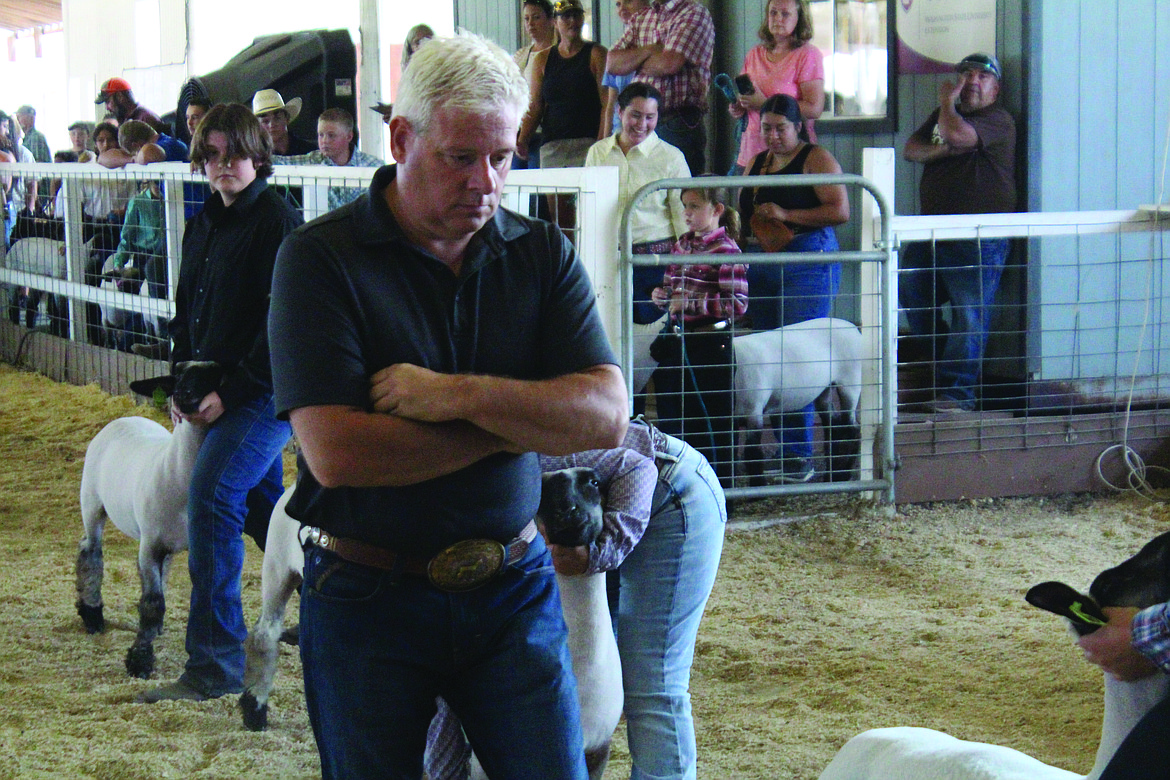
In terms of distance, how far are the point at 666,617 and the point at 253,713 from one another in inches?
62.4

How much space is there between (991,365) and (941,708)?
382 centimetres

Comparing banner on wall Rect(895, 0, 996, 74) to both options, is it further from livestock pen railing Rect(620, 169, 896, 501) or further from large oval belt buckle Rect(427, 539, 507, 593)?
large oval belt buckle Rect(427, 539, 507, 593)

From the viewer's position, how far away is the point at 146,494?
427cm

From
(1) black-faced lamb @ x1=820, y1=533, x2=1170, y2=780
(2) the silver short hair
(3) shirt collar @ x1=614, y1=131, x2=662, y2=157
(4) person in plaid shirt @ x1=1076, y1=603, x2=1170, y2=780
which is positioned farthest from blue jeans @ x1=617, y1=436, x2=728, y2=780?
(3) shirt collar @ x1=614, y1=131, x2=662, y2=157

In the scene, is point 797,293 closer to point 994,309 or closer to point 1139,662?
point 994,309

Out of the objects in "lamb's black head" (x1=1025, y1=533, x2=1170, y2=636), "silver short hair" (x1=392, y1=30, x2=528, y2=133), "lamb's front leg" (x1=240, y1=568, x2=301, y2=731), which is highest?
"silver short hair" (x1=392, y1=30, x2=528, y2=133)

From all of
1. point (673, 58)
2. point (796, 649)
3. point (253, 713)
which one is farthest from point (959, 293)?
point (253, 713)

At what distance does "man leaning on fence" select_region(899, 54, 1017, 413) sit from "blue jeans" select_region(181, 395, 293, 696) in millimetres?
4017

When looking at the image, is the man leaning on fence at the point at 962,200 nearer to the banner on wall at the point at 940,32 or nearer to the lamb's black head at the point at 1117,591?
the banner on wall at the point at 940,32

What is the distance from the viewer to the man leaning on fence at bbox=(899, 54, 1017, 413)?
6.79 meters

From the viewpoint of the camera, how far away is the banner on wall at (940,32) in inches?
293

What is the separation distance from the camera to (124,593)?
523 cm

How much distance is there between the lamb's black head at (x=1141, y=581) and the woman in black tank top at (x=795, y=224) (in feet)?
13.3

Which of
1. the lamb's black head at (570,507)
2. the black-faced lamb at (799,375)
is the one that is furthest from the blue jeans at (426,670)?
the black-faced lamb at (799,375)
